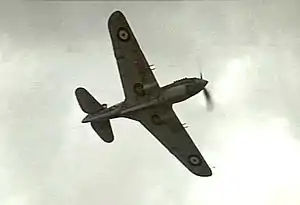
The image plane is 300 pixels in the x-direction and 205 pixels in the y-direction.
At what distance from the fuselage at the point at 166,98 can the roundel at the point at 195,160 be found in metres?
0.78

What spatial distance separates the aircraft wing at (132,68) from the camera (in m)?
12.4

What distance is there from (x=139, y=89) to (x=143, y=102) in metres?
0.16

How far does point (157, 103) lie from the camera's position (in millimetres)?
12602

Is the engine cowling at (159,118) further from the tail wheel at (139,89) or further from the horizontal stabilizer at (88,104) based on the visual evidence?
the horizontal stabilizer at (88,104)

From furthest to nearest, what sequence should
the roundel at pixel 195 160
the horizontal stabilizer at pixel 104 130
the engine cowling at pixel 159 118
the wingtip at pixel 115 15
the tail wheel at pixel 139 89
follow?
the horizontal stabilizer at pixel 104 130 < the roundel at pixel 195 160 < the engine cowling at pixel 159 118 < the tail wheel at pixel 139 89 < the wingtip at pixel 115 15

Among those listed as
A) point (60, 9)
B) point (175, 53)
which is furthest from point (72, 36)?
point (175, 53)

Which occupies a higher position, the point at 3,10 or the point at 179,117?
the point at 3,10

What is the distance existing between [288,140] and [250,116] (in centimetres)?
53

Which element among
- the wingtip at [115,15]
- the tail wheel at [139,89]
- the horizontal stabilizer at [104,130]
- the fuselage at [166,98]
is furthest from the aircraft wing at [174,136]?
the wingtip at [115,15]

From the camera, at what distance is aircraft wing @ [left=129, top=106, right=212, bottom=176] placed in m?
12.8

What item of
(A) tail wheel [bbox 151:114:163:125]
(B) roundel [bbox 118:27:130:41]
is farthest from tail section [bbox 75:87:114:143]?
(B) roundel [bbox 118:27:130:41]

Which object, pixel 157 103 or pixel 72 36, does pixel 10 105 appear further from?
pixel 157 103

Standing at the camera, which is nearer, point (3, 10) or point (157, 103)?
point (157, 103)

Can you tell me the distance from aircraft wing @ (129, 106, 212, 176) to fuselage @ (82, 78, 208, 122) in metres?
0.12
